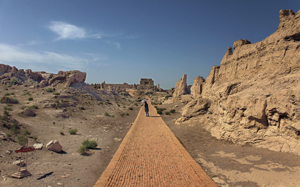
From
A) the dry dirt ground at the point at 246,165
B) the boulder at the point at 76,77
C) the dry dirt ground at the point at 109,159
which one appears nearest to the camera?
the dry dirt ground at the point at 246,165

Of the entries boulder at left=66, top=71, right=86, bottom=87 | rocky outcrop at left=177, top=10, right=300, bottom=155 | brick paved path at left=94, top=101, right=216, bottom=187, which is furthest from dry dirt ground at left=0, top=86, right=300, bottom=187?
boulder at left=66, top=71, right=86, bottom=87

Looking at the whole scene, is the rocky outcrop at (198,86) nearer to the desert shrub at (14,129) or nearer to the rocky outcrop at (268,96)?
the rocky outcrop at (268,96)

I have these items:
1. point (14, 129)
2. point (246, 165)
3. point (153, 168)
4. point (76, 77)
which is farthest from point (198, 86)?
point (14, 129)

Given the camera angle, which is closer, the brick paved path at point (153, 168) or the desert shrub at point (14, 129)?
the brick paved path at point (153, 168)

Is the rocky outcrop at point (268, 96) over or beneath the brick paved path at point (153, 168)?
over

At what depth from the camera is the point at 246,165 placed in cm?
592

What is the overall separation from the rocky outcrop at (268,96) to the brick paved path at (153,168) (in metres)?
2.77

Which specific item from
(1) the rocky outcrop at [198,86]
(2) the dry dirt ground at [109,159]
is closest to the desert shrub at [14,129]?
(2) the dry dirt ground at [109,159]

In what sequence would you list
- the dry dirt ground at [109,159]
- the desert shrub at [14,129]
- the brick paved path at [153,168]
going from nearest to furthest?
the dry dirt ground at [109,159] < the brick paved path at [153,168] < the desert shrub at [14,129]

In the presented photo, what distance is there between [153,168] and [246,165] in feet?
10.4

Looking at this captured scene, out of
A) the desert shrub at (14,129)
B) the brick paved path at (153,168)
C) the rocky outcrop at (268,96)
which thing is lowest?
the brick paved path at (153,168)

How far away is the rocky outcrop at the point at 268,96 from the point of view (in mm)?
6098

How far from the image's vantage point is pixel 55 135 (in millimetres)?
10125

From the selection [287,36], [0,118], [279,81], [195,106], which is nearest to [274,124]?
[279,81]
